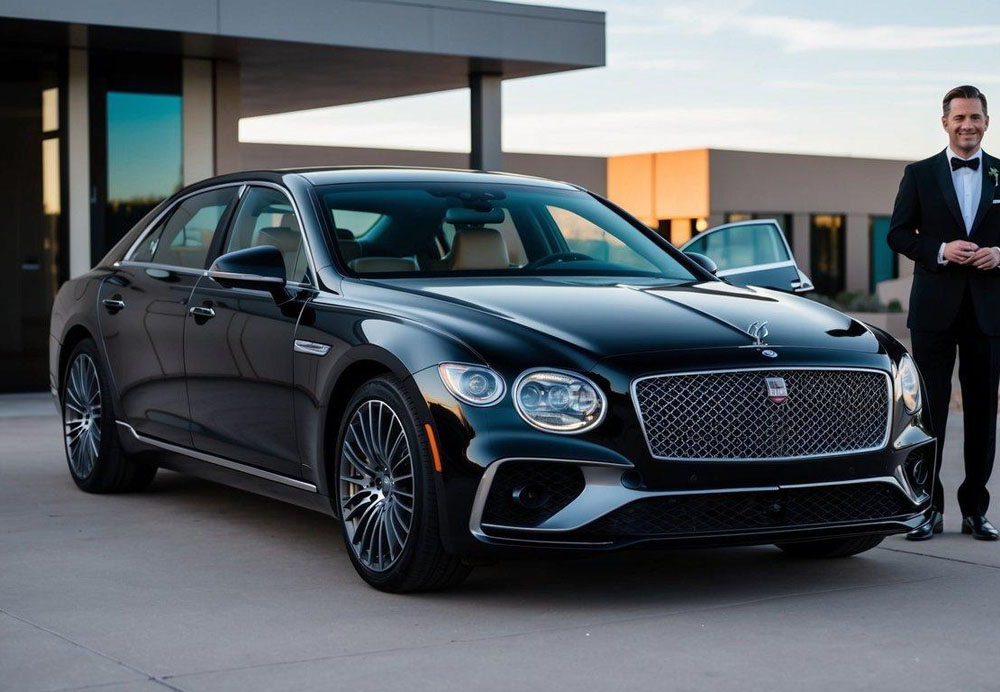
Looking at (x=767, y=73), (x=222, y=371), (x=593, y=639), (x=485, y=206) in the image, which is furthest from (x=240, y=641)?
(x=767, y=73)

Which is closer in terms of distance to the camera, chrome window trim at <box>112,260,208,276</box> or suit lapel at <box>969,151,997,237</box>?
suit lapel at <box>969,151,997,237</box>

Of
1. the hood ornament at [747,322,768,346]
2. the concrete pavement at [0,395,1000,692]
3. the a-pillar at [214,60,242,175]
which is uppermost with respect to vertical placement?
the a-pillar at [214,60,242,175]

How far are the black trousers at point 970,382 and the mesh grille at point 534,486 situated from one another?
2338mm

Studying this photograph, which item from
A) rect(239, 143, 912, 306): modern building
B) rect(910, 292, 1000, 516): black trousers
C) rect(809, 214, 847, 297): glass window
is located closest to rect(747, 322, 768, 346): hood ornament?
rect(910, 292, 1000, 516): black trousers

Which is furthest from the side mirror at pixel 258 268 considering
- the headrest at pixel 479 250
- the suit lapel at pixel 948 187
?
the suit lapel at pixel 948 187

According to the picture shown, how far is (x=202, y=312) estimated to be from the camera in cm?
733

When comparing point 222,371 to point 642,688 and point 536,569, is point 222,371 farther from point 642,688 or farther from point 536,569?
A: point 642,688

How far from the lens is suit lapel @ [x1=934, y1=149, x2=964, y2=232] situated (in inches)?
283

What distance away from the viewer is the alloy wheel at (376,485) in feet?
19.1

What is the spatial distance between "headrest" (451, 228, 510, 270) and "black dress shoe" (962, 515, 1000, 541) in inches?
92.0

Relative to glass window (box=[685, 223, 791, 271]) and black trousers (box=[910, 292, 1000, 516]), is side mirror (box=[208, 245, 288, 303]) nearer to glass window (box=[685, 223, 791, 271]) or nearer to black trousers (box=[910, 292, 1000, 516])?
black trousers (box=[910, 292, 1000, 516])

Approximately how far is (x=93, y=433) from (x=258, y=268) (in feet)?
7.43

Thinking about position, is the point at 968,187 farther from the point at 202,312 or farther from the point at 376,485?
the point at 202,312

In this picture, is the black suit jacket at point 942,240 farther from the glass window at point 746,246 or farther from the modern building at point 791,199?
the modern building at point 791,199
